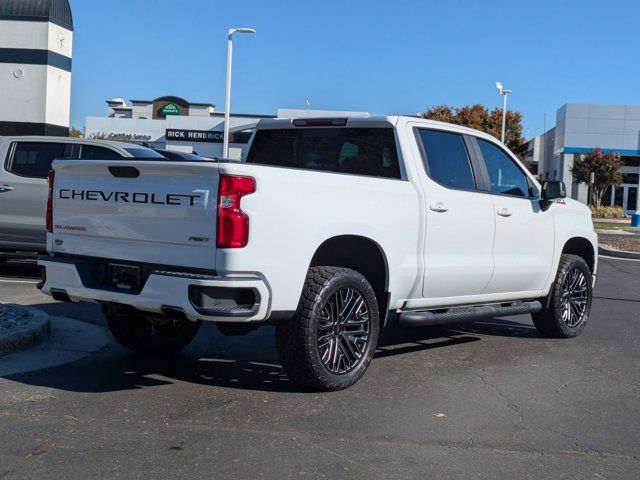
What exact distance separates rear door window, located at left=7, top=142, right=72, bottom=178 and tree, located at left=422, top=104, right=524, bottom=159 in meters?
50.1

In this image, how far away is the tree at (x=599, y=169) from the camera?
43.1m

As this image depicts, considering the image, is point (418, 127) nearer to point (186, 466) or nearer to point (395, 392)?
point (395, 392)

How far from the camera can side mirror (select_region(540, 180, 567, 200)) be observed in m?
7.43

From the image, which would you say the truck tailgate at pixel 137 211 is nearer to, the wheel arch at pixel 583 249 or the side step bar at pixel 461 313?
the side step bar at pixel 461 313

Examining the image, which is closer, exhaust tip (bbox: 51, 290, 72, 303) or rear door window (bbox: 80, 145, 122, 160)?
exhaust tip (bbox: 51, 290, 72, 303)

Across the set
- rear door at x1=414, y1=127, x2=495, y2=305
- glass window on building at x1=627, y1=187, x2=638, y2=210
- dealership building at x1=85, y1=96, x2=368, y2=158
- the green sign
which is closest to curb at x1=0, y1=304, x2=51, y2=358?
rear door at x1=414, y1=127, x2=495, y2=305

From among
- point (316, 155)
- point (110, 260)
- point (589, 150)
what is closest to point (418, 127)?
point (316, 155)

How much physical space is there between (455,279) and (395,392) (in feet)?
4.32

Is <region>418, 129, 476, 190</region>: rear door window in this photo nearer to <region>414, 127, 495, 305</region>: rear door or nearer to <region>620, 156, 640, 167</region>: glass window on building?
<region>414, 127, 495, 305</region>: rear door

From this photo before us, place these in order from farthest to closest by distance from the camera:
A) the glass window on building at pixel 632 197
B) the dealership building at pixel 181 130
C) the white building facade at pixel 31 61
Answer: the dealership building at pixel 181 130 → the glass window on building at pixel 632 197 → the white building facade at pixel 31 61

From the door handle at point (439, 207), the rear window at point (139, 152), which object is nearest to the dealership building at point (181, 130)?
the rear window at point (139, 152)

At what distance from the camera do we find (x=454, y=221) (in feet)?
21.1

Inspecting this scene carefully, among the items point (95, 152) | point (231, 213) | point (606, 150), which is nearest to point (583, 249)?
point (231, 213)

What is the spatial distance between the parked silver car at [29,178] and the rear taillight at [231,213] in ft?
20.0
